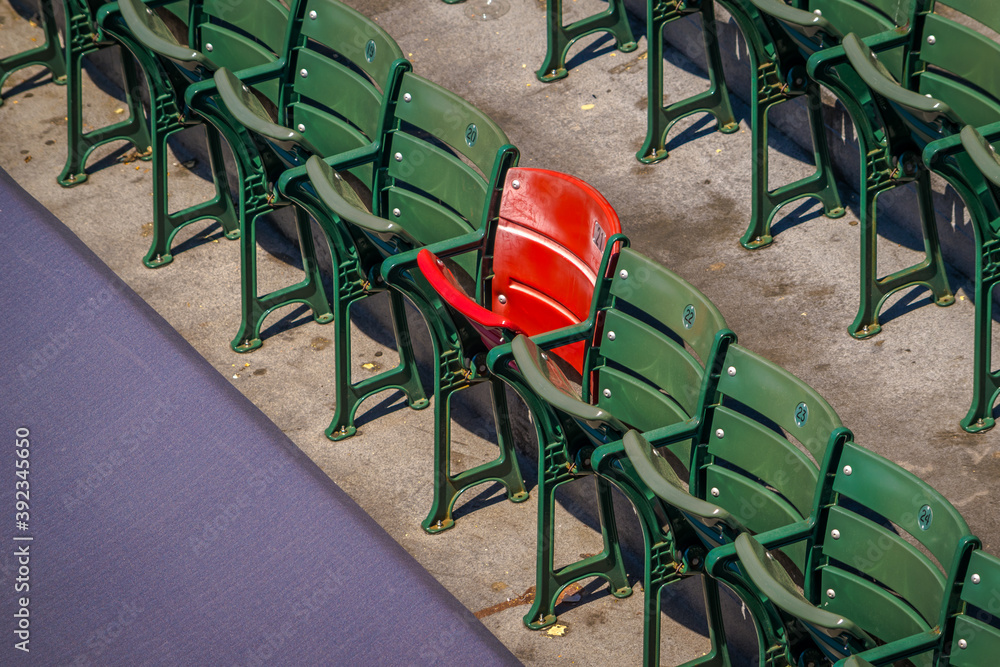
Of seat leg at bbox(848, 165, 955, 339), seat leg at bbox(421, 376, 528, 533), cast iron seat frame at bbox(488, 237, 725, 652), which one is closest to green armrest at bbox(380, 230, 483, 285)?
seat leg at bbox(421, 376, 528, 533)

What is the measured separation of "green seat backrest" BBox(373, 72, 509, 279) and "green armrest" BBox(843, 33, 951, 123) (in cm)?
111

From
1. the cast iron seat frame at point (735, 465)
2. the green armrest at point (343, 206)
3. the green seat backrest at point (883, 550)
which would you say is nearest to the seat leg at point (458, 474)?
the green armrest at point (343, 206)

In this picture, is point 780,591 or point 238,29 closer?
point 780,591

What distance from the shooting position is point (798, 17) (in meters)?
4.76

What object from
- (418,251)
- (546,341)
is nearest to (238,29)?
(418,251)

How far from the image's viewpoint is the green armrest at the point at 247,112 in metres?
4.81

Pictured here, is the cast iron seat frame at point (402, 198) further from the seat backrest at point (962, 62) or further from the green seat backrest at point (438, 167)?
the seat backrest at point (962, 62)

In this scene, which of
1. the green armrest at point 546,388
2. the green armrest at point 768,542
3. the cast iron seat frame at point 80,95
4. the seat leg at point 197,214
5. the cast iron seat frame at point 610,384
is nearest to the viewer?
the green armrest at point 768,542

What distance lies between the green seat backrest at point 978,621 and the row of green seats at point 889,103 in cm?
122

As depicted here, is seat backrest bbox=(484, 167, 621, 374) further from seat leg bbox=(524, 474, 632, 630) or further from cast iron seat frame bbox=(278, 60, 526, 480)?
seat leg bbox=(524, 474, 632, 630)

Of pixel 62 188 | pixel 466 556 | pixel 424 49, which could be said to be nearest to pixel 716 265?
pixel 466 556

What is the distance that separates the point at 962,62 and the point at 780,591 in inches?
82.4

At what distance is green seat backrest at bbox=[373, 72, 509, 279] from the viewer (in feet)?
15.5

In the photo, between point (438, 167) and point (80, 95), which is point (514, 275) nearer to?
point (438, 167)
